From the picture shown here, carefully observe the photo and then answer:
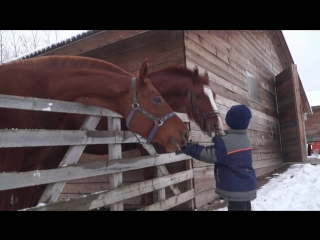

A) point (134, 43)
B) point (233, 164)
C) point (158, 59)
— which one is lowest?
point (233, 164)

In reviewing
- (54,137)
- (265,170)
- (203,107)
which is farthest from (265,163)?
(54,137)

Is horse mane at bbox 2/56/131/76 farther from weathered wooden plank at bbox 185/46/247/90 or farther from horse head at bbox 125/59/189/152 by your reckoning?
weathered wooden plank at bbox 185/46/247/90

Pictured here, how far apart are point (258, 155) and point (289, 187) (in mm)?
2258

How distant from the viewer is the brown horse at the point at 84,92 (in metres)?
2.32

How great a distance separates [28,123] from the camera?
7.10 feet

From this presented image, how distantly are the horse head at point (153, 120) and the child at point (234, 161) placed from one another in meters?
0.15

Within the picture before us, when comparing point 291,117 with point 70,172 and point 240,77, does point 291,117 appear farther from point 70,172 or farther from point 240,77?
point 70,172

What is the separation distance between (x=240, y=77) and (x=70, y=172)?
605 centimetres

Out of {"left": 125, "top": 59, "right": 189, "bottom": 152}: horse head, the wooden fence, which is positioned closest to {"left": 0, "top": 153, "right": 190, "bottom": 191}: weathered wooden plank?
the wooden fence

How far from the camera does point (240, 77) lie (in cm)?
698

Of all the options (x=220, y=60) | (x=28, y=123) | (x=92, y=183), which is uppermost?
(x=220, y=60)

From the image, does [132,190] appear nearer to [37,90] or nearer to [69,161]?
[69,161]

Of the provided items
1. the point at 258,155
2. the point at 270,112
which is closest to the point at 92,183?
the point at 258,155

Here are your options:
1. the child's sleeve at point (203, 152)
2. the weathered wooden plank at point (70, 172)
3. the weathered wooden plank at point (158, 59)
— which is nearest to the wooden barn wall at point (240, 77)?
the weathered wooden plank at point (158, 59)
